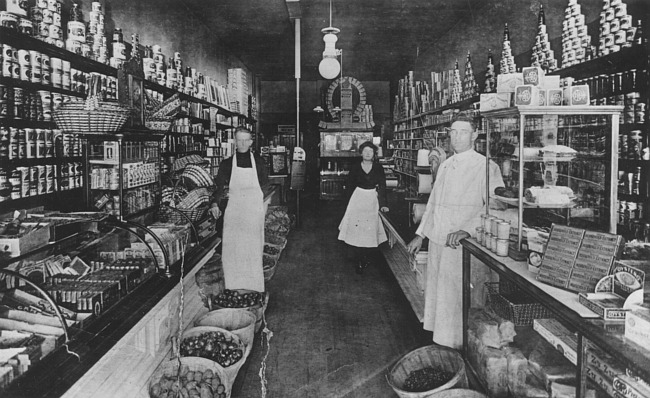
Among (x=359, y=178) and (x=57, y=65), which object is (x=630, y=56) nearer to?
(x=359, y=178)

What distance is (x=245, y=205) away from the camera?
16.3ft

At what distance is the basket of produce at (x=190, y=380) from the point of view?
2.73 metres

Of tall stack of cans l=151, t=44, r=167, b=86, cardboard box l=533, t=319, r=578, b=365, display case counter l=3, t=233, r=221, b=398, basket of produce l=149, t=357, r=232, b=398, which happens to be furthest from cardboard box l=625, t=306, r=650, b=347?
tall stack of cans l=151, t=44, r=167, b=86

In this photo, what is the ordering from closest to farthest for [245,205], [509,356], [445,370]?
[509,356] < [445,370] < [245,205]

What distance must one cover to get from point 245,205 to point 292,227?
5.74 meters

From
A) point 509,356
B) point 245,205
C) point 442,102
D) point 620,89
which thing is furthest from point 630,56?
point 442,102

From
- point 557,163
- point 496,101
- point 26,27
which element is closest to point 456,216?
point 557,163

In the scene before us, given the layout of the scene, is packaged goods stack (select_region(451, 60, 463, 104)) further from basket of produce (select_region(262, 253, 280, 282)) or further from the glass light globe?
basket of produce (select_region(262, 253, 280, 282))

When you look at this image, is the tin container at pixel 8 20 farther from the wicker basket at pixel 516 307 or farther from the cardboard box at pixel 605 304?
the cardboard box at pixel 605 304

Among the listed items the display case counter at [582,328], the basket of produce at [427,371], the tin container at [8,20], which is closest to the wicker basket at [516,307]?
the display case counter at [582,328]

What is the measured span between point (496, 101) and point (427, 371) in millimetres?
1571

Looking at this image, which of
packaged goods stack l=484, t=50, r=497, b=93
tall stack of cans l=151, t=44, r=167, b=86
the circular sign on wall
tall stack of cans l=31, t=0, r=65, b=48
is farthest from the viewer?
the circular sign on wall

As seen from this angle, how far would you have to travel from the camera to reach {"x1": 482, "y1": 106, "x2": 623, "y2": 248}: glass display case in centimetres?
269

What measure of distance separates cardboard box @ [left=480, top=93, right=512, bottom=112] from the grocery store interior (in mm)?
16
